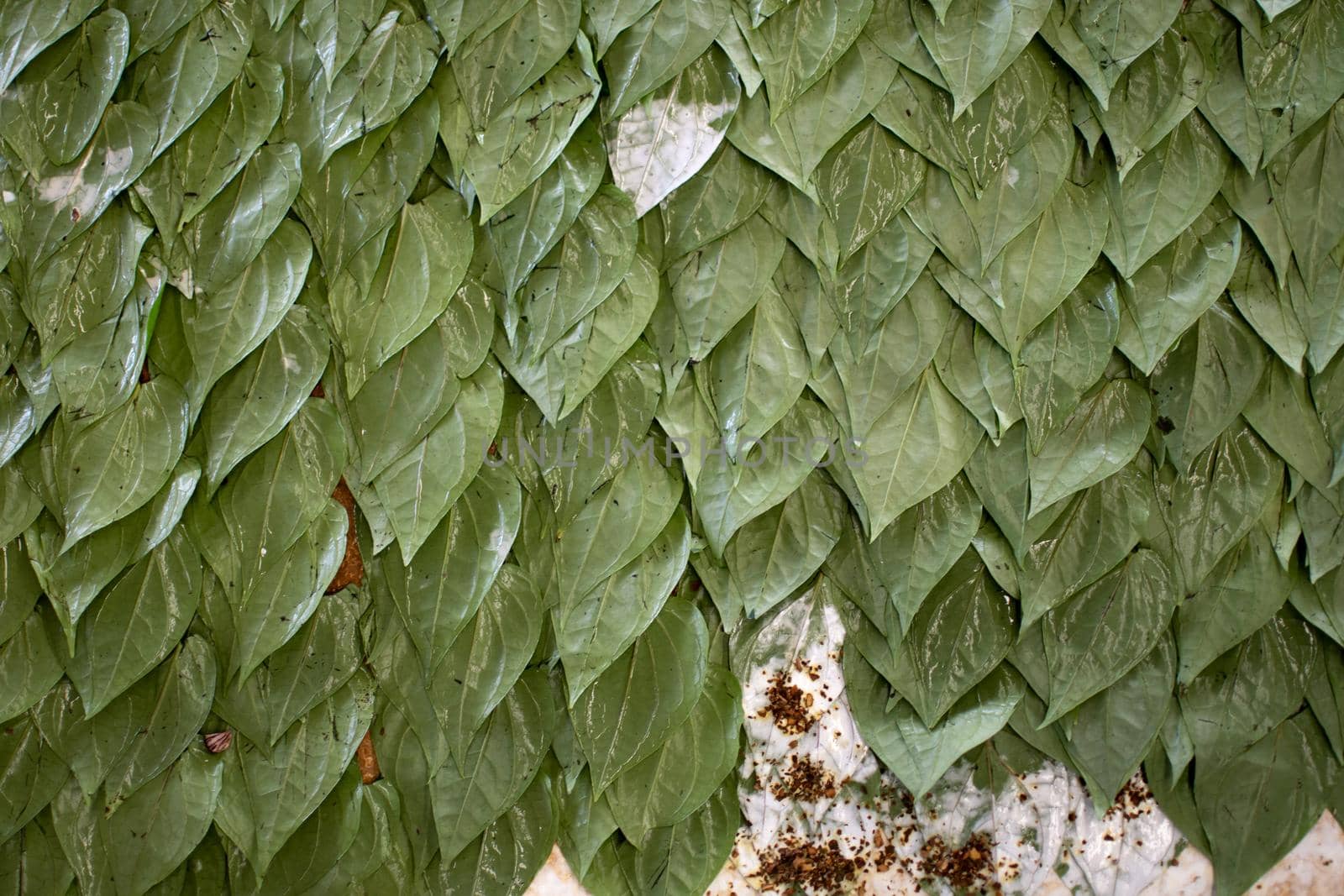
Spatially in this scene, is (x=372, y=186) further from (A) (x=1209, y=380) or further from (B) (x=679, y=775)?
(A) (x=1209, y=380)

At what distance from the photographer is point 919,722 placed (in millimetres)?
1292

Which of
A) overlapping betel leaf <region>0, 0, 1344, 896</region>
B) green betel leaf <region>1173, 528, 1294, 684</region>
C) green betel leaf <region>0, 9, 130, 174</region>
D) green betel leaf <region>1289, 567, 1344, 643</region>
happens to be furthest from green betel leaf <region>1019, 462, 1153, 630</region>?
green betel leaf <region>0, 9, 130, 174</region>

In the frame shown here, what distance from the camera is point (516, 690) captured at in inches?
49.8

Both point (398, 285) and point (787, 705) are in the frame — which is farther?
point (787, 705)

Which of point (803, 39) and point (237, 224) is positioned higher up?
point (803, 39)

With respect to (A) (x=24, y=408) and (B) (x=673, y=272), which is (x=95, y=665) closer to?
(A) (x=24, y=408)

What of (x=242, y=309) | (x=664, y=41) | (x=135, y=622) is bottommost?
(x=135, y=622)

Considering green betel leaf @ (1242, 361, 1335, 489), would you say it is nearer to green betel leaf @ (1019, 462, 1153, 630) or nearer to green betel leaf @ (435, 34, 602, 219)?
green betel leaf @ (1019, 462, 1153, 630)

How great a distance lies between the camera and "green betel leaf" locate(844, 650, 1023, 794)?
1.28 m

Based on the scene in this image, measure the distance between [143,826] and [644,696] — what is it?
2.02 ft

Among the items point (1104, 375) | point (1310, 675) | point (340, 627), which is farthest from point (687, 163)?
point (1310, 675)

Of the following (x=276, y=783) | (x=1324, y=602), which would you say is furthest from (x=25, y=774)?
(x=1324, y=602)

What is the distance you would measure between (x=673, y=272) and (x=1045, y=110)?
46 centimetres

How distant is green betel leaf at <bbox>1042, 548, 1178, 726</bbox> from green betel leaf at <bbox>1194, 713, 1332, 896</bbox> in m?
0.20
